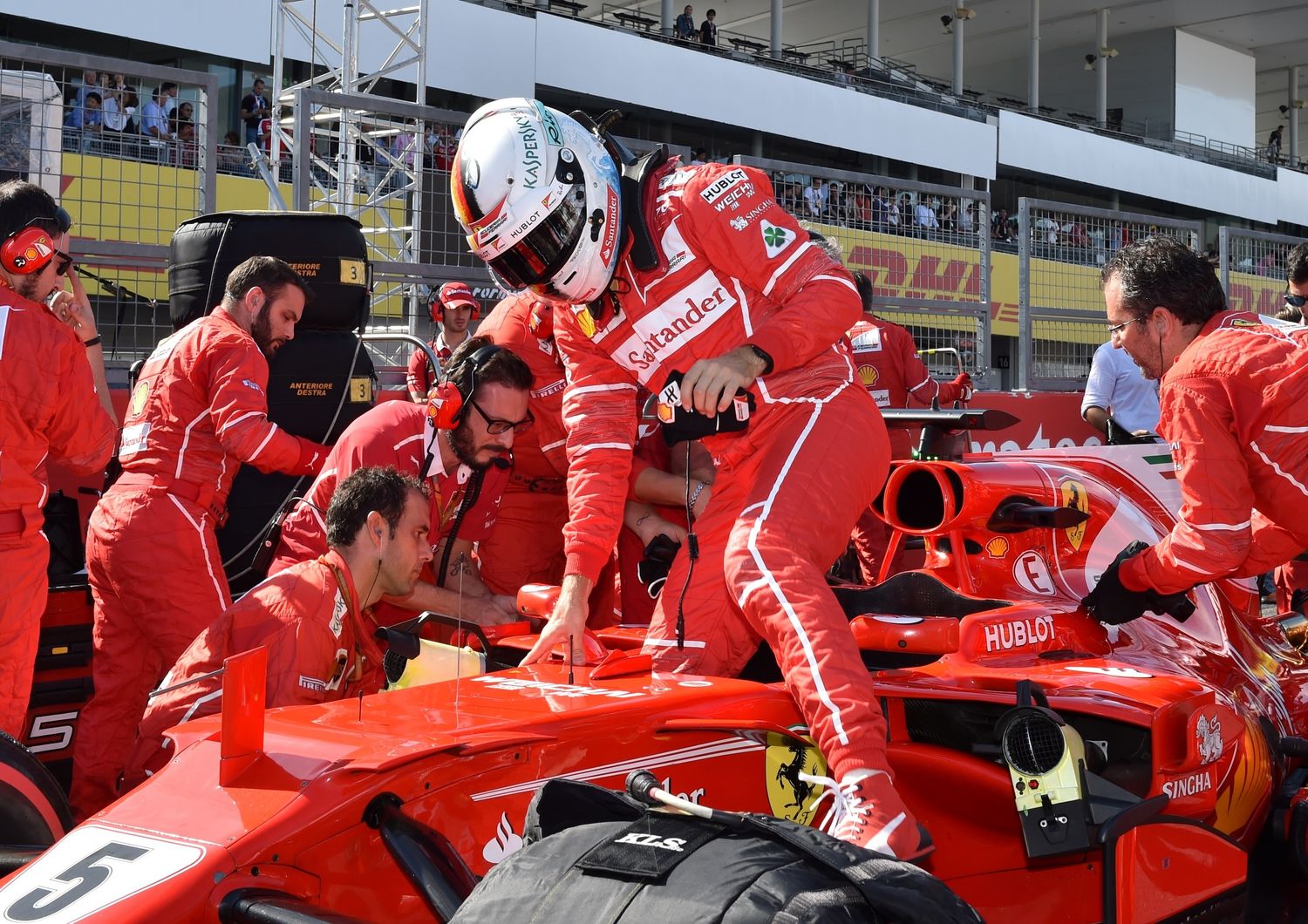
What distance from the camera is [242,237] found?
5879 mm

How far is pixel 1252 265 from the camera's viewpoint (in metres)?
12.6

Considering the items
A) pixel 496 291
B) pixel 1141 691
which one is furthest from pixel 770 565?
pixel 496 291

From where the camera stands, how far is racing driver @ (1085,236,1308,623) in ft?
12.0

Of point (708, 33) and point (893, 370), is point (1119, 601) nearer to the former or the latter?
point (893, 370)

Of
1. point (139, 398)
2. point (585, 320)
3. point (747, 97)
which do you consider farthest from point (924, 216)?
point (747, 97)

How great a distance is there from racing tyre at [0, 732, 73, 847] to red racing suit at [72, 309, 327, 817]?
5.97ft

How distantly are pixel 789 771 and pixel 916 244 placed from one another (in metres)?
7.10

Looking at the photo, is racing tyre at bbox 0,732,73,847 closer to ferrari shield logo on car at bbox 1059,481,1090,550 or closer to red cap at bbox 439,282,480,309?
ferrari shield logo on car at bbox 1059,481,1090,550

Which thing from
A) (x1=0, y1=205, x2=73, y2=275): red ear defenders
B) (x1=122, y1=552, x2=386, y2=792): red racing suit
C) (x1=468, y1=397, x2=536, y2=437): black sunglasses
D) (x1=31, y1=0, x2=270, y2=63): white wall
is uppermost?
(x1=31, y1=0, x2=270, y2=63): white wall

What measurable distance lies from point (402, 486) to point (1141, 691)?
2051 millimetres

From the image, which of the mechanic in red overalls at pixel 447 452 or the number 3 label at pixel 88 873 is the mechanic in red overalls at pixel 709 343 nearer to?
the mechanic in red overalls at pixel 447 452

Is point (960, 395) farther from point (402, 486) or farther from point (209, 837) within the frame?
point (209, 837)

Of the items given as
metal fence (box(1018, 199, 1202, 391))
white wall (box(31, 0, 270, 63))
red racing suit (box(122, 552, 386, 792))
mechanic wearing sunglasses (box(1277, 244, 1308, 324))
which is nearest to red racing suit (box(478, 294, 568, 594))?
red racing suit (box(122, 552, 386, 792))

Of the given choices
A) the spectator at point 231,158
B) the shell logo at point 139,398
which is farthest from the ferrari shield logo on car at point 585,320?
the spectator at point 231,158
